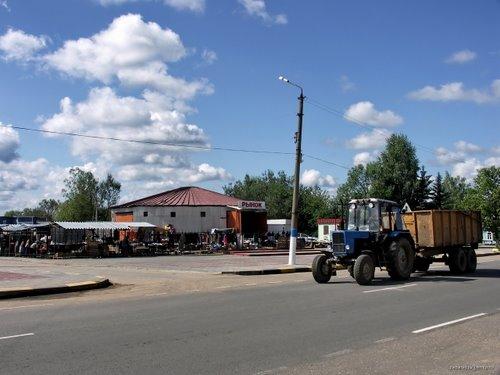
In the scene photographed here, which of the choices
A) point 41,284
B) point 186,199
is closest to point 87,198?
point 186,199

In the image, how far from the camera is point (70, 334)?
9.20 meters

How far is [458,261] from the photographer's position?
22.3 metres

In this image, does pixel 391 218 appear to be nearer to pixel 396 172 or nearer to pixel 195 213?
pixel 195 213

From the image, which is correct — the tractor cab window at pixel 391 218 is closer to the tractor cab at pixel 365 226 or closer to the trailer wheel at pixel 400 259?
the tractor cab at pixel 365 226

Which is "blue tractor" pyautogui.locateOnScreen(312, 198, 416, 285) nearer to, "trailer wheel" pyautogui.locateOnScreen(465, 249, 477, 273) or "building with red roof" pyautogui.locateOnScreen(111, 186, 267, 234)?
"trailer wheel" pyautogui.locateOnScreen(465, 249, 477, 273)

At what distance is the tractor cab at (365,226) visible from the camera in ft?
60.6

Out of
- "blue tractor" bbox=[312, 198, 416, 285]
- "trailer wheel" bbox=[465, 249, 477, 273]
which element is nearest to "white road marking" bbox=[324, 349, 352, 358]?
"blue tractor" bbox=[312, 198, 416, 285]

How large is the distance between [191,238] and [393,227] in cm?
3682

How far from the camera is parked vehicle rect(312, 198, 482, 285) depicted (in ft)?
60.5

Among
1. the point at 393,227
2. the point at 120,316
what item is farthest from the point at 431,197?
the point at 120,316

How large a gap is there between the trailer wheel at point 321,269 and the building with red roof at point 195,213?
3814 centimetres

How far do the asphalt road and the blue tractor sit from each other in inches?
101

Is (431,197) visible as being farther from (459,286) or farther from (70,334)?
(70,334)

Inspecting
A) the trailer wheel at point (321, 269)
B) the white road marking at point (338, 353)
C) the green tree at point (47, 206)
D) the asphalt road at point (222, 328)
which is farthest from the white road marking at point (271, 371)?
the green tree at point (47, 206)
